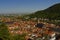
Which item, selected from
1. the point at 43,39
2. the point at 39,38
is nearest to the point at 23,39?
the point at 43,39

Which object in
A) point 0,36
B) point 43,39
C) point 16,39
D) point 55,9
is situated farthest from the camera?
point 55,9

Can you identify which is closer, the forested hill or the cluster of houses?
the cluster of houses

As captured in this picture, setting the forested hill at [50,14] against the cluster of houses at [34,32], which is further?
the forested hill at [50,14]

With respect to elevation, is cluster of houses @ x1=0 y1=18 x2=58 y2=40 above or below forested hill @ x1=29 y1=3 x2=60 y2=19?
above

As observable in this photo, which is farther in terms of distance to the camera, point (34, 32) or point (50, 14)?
point (50, 14)

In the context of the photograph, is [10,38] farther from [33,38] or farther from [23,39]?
[33,38]

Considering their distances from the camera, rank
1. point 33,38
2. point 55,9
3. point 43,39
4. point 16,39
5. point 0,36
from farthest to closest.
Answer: point 55,9 → point 33,38 → point 43,39 → point 16,39 → point 0,36

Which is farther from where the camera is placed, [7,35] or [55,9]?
[55,9]

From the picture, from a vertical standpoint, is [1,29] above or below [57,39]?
above

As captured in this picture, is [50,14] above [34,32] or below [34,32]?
below

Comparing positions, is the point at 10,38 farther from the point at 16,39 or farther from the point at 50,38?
the point at 50,38

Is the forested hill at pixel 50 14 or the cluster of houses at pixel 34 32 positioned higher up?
the cluster of houses at pixel 34 32
